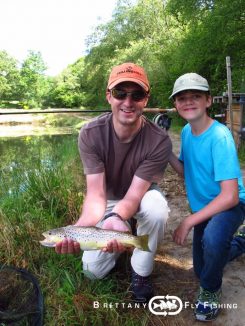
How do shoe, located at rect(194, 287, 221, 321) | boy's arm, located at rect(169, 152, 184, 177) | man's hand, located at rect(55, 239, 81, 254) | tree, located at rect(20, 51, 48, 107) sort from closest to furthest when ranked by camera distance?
man's hand, located at rect(55, 239, 81, 254), shoe, located at rect(194, 287, 221, 321), boy's arm, located at rect(169, 152, 184, 177), tree, located at rect(20, 51, 48, 107)

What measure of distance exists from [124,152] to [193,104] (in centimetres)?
61

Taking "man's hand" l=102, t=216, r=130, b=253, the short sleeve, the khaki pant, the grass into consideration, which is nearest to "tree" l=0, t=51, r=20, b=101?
the grass

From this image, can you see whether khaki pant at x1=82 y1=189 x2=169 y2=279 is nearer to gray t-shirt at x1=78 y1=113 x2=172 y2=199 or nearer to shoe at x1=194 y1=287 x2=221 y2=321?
gray t-shirt at x1=78 y1=113 x2=172 y2=199

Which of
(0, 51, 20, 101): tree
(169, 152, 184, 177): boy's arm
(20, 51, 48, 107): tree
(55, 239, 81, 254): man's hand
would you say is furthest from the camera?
(20, 51, 48, 107): tree

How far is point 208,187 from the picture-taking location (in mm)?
2756

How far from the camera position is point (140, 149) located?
2875 millimetres

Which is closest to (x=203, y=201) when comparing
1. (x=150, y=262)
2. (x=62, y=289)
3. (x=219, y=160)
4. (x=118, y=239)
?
(x=219, y=160)

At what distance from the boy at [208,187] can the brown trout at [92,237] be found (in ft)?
1.53

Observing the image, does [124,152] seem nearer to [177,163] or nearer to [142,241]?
[177,163]

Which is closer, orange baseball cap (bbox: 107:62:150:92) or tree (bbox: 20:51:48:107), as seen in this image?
orange baseball cap (bbox: 107:62:150:92)

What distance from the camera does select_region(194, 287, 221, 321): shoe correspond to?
2.64 m

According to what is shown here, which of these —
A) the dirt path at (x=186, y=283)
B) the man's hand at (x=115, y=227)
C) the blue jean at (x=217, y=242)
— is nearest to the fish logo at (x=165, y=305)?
the dirt path at (x=186, y=283)

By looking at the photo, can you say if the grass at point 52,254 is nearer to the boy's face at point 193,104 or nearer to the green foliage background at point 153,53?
the boy's face at point 193,104

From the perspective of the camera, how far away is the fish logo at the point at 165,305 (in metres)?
2.77
